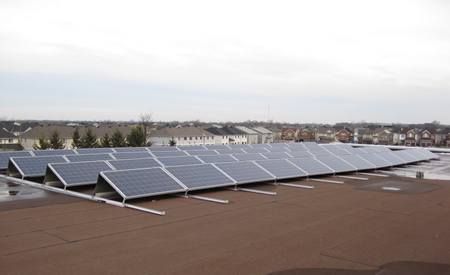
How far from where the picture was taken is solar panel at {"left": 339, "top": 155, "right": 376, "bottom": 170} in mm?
24031

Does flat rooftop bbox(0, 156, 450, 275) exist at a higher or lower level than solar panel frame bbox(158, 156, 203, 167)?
lower

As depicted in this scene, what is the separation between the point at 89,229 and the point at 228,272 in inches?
188

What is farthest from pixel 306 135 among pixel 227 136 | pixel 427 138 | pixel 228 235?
pixel 228 235

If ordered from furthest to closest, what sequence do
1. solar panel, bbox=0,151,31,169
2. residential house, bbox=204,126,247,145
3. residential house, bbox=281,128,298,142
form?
1. residential house, bbox=281,128,298,142
2. residential house, bbox=204,126,247,145
3. solar panel, bbox=0,151,31,169

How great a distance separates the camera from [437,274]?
7.33 m

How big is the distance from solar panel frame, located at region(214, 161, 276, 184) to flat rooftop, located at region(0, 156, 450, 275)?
207 cm

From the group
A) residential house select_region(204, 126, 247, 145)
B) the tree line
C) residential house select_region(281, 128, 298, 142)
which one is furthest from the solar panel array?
residential house select_region(281, 128, 298, 142)

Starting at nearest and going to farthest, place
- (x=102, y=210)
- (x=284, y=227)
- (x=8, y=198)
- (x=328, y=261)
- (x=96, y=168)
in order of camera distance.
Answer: (x=328, y=261), (x=284, y=227), (x=102, y=210), (x=8, y=198), (x=96, y=168)

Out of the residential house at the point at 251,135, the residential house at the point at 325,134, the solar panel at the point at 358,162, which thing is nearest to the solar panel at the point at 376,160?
the solar panel at the point at 358,162

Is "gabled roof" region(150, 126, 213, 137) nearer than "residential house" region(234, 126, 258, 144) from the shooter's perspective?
Yes

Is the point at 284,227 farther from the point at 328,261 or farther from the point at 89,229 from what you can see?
the point at 89,229

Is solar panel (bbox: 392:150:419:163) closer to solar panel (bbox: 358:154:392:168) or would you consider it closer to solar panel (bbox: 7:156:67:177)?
solar panel (bbox: 358:154:392:168)

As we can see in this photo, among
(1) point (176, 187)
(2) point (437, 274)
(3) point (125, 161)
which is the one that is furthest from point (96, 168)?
(2) point (437, 274)

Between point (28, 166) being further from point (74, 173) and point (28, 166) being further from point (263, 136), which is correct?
point (263, 136)
